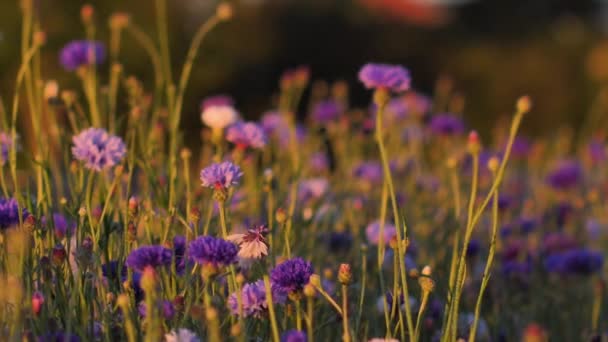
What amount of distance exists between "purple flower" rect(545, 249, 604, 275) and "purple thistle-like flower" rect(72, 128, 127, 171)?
3.83ft

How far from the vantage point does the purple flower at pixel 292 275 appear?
3.86 feet

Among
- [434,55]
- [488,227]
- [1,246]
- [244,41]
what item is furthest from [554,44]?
[1,246]

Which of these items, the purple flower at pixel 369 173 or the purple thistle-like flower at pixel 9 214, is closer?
the purple thistle-like flower at pixel 9 214

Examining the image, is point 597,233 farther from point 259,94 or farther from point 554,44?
point 554,44

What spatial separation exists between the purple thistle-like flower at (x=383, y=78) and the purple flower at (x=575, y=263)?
0.86m

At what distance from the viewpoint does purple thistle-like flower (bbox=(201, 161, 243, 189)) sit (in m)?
1.30

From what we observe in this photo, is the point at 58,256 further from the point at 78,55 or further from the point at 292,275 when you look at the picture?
the point at 78,55

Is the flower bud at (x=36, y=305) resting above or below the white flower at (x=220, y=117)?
below

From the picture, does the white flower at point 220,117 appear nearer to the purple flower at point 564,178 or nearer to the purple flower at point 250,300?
the purple flower at point 250,300

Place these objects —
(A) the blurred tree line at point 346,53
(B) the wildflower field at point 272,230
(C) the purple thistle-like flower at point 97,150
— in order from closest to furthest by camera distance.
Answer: (B) the wildflower field at point 272,230
(C) the purple thistle-like flower at point 97,150
(A) the blurred tree line at point 346,53

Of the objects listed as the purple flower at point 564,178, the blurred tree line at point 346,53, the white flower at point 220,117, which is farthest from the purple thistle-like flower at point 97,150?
the blurred tree line at point 346,53

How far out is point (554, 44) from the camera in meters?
13.3

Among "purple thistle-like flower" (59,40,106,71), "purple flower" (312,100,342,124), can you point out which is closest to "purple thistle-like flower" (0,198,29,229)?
"purple thistle-like flower" (59,40,106,71)

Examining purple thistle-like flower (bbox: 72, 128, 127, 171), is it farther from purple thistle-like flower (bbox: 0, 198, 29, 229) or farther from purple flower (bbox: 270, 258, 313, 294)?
purple flower (bbox: 270, 258, 313, 294)
